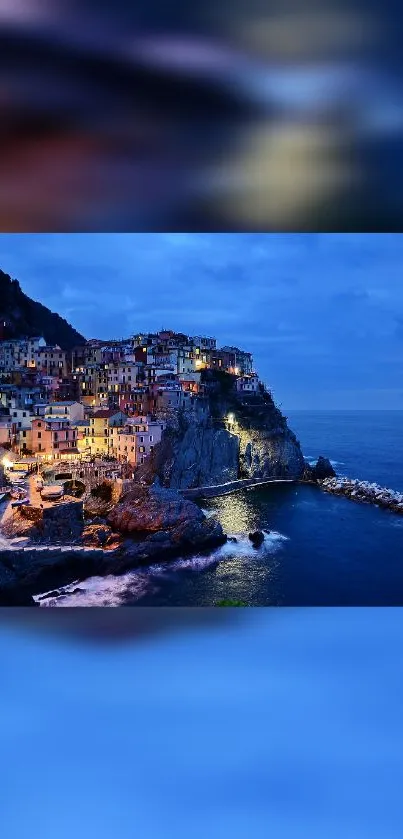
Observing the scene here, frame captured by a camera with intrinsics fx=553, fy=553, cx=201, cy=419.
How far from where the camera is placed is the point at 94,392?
3.06 metres

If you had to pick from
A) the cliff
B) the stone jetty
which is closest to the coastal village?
the cliff

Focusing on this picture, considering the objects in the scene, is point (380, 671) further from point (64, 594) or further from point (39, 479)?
point (39, 479)

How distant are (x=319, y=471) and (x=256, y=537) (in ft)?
1.97

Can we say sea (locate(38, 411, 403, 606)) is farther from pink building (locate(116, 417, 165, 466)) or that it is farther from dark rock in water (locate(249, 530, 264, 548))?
pink building (locate(116, 417, 165, 466))

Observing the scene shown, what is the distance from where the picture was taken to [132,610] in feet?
9.08

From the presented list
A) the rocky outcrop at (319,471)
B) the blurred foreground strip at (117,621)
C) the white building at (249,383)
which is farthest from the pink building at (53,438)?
the rocky outcrop at (319,471)

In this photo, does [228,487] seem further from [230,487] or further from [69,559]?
[69,559]

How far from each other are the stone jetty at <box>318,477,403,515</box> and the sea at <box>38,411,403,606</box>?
0.12 ft

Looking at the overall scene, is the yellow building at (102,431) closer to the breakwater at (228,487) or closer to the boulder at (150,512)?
the boulder at (150,512)

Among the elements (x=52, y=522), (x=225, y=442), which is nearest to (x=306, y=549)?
(x=225, y=442)
